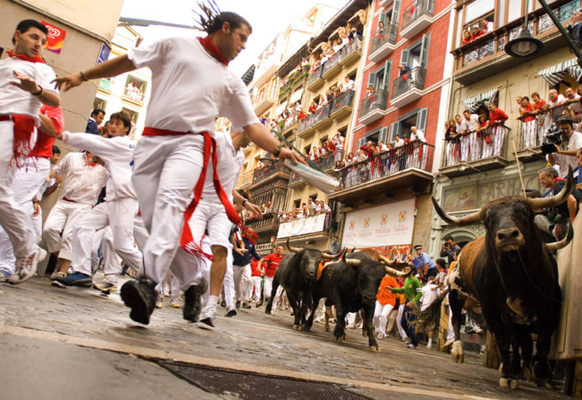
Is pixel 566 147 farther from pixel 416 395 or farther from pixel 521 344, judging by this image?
pixel 416 395

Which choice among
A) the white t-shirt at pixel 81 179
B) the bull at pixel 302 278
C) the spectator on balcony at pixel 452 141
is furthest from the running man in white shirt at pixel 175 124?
the spectator on balcony at pixel 452 141

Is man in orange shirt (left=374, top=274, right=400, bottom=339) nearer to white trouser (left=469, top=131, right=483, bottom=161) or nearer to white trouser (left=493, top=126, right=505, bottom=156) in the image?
white trouser (left=493, top=126, right=505, bottom=156)

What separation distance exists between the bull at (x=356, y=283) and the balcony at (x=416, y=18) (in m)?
17.4

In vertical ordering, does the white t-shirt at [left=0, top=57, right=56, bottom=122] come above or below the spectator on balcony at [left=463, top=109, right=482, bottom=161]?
below

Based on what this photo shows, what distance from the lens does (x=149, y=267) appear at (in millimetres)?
3053

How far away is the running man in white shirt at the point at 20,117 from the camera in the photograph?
13.9 ft

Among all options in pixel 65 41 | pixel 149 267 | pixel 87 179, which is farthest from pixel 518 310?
pixel 65 41

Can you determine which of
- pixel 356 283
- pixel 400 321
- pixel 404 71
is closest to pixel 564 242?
pixel 356 283

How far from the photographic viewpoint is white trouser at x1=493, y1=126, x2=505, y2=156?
643 inches

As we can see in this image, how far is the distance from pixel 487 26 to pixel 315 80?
16.0 meters

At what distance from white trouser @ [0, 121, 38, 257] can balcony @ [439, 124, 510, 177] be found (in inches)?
587

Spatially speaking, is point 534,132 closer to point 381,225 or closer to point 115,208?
point 381,225

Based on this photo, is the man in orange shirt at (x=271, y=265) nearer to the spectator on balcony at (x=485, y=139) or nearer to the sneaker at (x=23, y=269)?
the spectator on balcony at (x=485, y=139)

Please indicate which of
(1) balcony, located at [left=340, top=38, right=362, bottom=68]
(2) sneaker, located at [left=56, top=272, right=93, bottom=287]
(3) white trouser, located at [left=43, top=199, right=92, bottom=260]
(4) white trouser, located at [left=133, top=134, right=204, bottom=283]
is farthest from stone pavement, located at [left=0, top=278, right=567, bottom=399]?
(1) balcony, located at [left=340, top=38, right=362, bottom=68]
